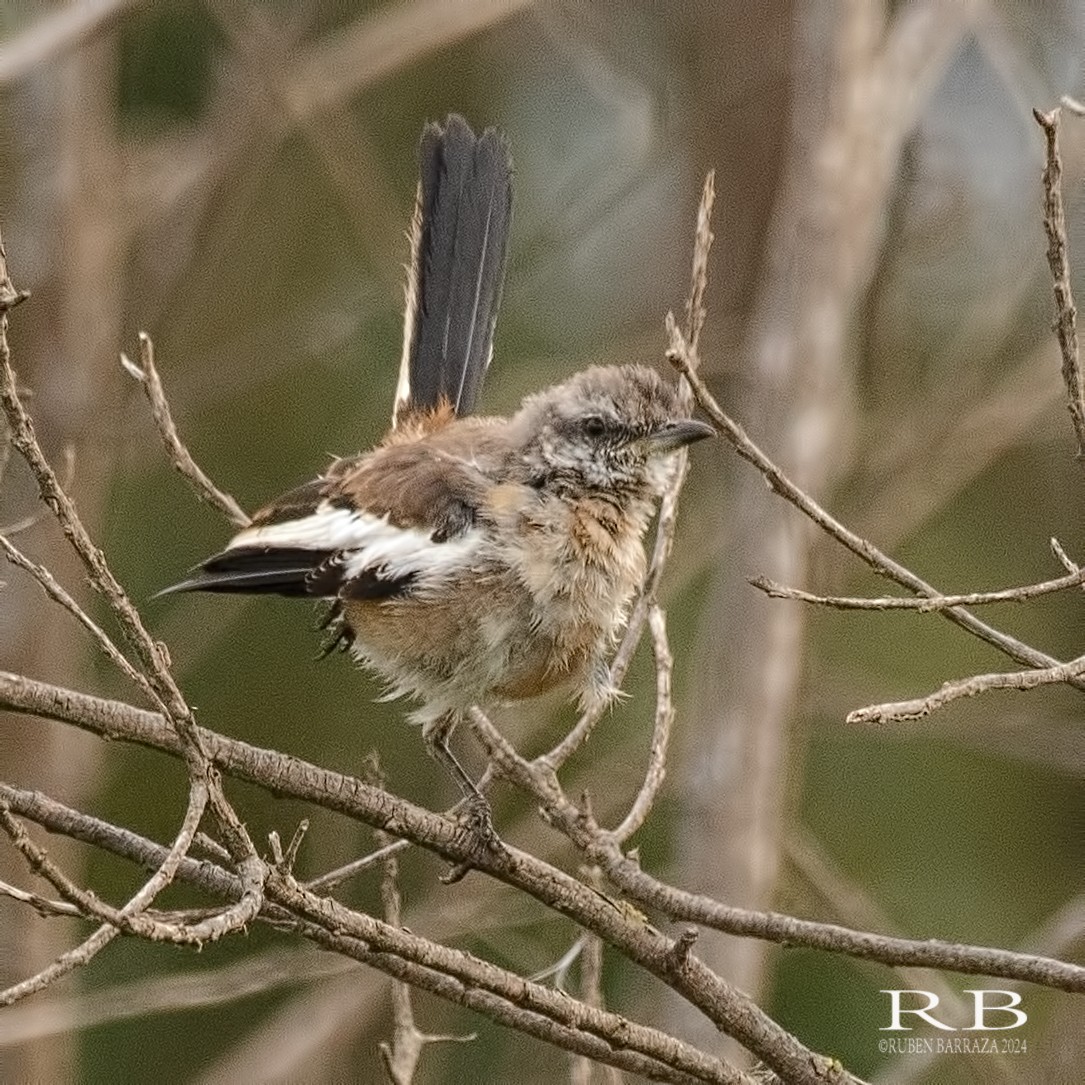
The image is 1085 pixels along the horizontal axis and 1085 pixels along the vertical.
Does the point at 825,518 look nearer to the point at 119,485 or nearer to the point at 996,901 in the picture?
the point at 996,901

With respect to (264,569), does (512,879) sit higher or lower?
lower

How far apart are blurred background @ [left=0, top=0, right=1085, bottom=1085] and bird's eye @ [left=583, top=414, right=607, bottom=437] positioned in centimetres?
122

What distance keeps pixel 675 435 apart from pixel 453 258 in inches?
33.5

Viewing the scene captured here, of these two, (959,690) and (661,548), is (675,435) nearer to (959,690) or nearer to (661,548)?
(661,548)

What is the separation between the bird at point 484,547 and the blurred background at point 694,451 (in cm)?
95

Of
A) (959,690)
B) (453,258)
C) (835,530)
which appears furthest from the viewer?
(453,258)

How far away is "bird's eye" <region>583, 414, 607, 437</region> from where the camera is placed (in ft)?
12.2

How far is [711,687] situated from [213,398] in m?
2.03

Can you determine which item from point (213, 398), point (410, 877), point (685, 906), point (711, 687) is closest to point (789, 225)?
point (711, 687)

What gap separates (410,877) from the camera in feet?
20.8

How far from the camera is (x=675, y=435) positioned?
364 centimetres

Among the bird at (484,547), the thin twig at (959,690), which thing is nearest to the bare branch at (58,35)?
the bird at (484,547)

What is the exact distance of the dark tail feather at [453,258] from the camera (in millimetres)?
4168

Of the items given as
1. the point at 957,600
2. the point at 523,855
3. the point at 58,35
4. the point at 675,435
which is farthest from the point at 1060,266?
the point at 58,35
